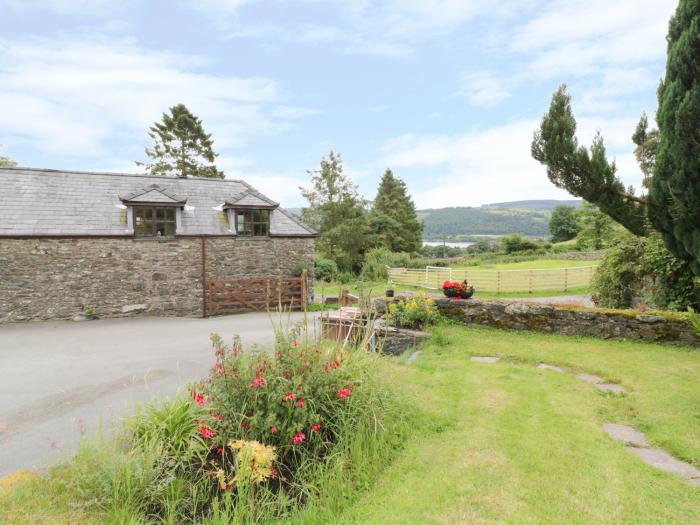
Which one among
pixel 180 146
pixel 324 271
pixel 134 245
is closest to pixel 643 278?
pixel 134 245

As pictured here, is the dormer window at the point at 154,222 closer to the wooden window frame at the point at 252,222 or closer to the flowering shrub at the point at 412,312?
the wooden window frame at the point at 252,222

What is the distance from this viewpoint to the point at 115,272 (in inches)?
536

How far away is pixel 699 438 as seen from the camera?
3.80 metres

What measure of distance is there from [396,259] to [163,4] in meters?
23.1

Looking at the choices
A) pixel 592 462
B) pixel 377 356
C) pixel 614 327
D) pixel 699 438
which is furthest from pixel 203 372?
pixel 614 327

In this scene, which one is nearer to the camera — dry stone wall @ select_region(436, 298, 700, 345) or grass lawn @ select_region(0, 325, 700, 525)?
grass lawn @ select_region(0, 325, 700, 525)

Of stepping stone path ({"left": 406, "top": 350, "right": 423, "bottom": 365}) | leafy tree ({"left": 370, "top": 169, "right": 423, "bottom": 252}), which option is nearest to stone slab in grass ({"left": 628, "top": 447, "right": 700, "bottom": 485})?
stepping stone path ({"left": 406, "top": 350, "right": 423, "bottom": 365})

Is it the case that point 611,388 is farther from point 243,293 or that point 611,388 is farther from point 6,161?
point 6,161

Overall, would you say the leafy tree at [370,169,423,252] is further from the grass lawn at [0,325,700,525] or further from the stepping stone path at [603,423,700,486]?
the stepping stone path at [603,423,700,486]

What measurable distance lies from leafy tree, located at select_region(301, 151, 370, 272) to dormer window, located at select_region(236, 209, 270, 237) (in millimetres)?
18475

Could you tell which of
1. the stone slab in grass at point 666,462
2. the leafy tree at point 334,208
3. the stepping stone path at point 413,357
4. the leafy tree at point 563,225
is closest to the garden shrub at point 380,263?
the leafy tree at point 334,208

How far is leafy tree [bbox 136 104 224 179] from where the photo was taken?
31.1m

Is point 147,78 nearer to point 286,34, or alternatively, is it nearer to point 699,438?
point 286,34

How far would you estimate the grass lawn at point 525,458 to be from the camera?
276 cm
